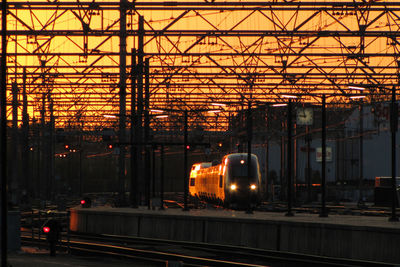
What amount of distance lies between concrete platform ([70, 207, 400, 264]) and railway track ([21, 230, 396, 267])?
428mm

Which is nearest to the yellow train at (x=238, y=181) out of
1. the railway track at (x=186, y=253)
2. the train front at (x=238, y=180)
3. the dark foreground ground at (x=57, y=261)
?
the train front at (x=238, y=180)

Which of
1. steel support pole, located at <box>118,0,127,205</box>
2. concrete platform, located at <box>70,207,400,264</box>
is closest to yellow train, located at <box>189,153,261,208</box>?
steel support pole, located at <box>118,0,127,205</box>

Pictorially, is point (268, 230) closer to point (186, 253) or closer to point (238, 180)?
point (186, 253)

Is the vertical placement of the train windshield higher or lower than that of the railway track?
higher

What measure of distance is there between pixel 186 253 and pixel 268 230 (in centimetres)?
358

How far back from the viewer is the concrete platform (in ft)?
92.6

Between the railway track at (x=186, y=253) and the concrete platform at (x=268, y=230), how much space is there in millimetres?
428

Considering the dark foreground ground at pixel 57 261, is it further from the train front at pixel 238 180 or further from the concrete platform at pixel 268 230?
the train front at pixel 238 180

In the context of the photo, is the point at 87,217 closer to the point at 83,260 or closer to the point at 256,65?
the point at 256,65

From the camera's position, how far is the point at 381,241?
27.7 meters

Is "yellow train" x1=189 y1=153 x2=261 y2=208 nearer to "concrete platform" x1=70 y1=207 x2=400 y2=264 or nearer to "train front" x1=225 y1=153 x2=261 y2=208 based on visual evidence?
"train front" x1=225 y1=153 x2=261 y2=208

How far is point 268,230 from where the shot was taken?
1337 inches

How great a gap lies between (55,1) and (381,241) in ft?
57.2

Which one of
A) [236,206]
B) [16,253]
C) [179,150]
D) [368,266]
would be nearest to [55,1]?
[16,253]
